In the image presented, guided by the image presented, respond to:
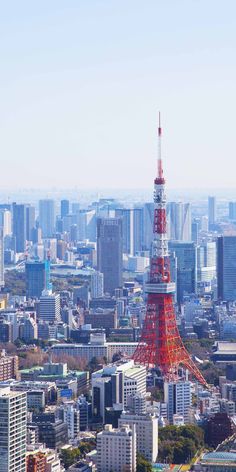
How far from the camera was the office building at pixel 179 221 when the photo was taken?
42062 mm

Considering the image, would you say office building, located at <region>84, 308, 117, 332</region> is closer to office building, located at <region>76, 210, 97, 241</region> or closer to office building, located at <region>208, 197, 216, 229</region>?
office building, located at <region>76, 210, 97, 241</region>

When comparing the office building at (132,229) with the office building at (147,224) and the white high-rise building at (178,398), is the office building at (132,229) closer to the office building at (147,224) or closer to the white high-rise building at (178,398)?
the office building at (147,224)

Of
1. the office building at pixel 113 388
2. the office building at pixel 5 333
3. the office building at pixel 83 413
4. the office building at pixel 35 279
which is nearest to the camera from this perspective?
the office building at pixel 83 413

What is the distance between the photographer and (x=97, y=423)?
15539mm

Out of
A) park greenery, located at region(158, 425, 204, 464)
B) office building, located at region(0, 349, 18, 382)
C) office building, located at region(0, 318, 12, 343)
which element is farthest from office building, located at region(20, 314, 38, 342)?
park greenery, located at region(158, 425, 204, 464)

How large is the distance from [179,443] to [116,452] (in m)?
1.30

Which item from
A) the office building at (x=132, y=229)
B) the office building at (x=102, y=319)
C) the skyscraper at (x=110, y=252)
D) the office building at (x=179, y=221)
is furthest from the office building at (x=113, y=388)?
the office building at (x=179, y=221)

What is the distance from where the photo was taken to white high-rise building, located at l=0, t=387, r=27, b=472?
1161cm

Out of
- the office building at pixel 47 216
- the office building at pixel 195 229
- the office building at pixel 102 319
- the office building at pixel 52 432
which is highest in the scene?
the office building at pixel 47 216

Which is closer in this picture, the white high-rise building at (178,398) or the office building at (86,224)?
the white high-rise building at (178,398)

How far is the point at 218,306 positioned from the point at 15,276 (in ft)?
27.5

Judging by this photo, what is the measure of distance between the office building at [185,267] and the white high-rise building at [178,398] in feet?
37.6

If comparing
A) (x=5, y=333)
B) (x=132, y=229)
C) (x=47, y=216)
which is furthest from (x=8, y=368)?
(x=47, y=216)

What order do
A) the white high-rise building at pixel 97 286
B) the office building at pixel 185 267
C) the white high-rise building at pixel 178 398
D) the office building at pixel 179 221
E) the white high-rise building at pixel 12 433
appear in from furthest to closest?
the office building at pixel 179 221 < the white high-rise building at pixel 97 286 < the office building at pixel 185 267 < the white high-rise building at pixel 178 398 < the white high-rise building at pixel 12 433
